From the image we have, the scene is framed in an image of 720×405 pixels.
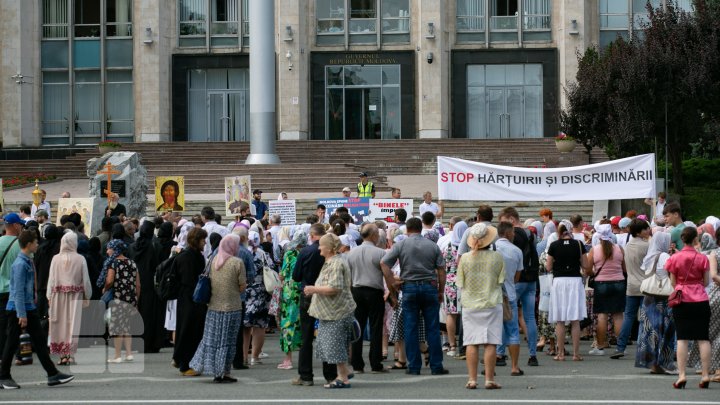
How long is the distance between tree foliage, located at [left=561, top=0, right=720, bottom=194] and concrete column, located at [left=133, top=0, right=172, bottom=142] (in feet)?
64.2

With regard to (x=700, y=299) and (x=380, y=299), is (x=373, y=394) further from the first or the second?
(x=700, y=299)

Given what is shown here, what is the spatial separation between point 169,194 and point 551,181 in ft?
31.2

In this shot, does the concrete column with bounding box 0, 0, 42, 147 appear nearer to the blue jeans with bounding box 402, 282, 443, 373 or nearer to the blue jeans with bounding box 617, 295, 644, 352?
the blue jeans with bounding box 617, 295, 644, 352

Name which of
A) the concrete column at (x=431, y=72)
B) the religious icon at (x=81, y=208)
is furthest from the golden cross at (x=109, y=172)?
the concrete column at (x=431, y=72)

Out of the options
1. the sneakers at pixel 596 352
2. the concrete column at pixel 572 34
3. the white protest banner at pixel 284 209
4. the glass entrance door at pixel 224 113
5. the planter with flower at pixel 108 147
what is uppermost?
the concrete column at pixel 572 34

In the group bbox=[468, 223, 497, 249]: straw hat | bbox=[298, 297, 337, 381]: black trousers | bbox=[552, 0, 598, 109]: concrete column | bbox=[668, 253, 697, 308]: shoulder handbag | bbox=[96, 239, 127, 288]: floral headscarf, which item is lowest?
bbox=[298, 297, 337, 381]: black trousers

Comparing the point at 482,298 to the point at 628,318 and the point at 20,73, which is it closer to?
the point at 628,318

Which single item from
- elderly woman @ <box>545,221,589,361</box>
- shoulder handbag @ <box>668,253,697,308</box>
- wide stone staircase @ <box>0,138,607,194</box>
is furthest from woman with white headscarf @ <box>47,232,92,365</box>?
wide stone staircase @ <box>0,138,607,194</box>

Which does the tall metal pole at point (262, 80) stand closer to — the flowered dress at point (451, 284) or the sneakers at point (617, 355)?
the flowered dress at point (451, 284)

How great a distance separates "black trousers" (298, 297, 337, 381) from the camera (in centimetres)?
1395

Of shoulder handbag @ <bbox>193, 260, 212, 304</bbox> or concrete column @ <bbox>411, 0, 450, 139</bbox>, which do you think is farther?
concrete column @ <bbox>411, 0, 450, 139</bbox>

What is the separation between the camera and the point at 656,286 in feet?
49.0

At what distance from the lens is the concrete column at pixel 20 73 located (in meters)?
52.3

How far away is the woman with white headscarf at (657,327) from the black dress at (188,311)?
5.01 m
